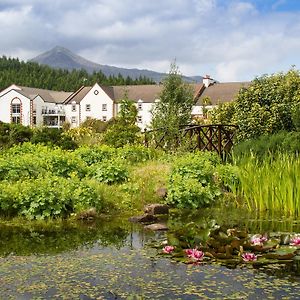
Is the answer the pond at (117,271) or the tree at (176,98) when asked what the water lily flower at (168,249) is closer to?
the pond at (117,271)

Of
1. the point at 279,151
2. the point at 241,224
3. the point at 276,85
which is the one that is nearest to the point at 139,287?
the point at 241,224

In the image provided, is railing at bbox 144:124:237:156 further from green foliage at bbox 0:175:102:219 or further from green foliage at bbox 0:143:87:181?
green foliage at bbox 0:175:102:219

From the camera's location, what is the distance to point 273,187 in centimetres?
938

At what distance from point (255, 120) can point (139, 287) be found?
11.2 meters

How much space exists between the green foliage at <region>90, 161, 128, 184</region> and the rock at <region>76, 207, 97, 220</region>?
188cm

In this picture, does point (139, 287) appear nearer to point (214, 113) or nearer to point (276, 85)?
point (276, 85)

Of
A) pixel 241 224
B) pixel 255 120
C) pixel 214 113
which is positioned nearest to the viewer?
pixel 241 224

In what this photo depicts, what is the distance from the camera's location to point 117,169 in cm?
1088

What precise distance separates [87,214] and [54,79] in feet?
277

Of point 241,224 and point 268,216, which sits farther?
point 268,216

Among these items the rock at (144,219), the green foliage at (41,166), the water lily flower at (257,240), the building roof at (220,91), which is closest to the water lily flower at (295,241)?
the water lily flower at (257,240)

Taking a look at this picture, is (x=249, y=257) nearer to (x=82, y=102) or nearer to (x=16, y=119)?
(x=82, y=102)

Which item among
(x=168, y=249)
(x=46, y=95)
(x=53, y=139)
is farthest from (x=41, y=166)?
(x=46, y=95)

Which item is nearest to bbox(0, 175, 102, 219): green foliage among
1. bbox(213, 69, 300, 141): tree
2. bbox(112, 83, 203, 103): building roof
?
bbox(213, 69, 300, 141): tree
